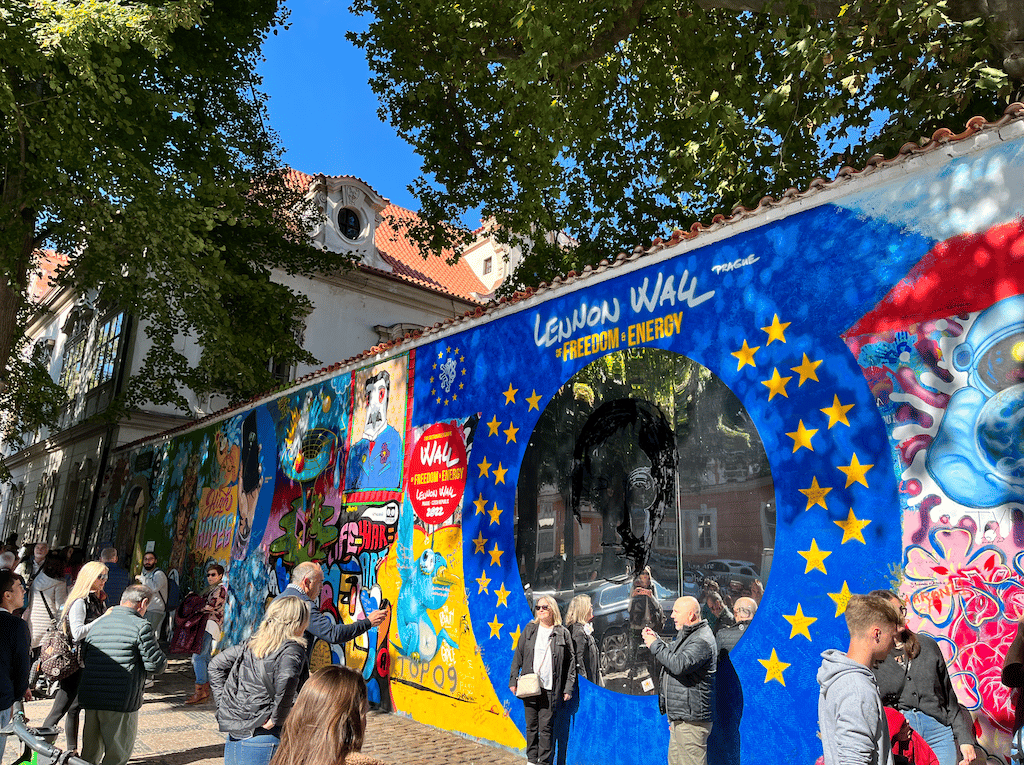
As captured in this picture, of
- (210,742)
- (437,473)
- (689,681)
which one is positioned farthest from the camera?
(437,473)

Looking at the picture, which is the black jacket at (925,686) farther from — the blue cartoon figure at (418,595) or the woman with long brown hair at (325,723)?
the blue cartoon figure at (418,595)

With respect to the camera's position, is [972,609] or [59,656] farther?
[59,656]

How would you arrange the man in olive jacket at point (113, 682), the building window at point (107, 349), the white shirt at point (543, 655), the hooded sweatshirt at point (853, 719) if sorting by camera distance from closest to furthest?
the hooded sweatshirt at point (853, 719)
the man in olive jacket at point (113, 682)
the white shirt at point (543, 655)
the building window at point (107, 349)

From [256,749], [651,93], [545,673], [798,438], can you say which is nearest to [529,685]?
[545,673]

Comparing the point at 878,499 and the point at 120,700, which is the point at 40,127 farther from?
the point at 878,499

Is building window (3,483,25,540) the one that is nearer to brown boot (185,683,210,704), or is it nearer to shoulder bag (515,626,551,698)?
brown boot (185,683,210,704)

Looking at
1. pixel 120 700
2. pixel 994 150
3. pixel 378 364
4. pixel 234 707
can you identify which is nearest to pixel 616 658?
pixel 234 707

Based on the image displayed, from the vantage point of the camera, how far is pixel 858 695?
2990mm

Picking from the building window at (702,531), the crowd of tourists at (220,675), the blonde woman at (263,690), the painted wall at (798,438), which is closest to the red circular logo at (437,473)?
the painted wall at (798,438)

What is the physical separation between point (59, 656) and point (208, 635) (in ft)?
14.7

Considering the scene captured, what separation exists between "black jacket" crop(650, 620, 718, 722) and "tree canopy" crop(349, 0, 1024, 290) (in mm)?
4834

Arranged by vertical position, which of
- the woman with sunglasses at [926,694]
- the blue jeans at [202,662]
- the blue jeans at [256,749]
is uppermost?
the woman with sunglasses at [926,694]

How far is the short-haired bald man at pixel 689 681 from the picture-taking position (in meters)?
5.00

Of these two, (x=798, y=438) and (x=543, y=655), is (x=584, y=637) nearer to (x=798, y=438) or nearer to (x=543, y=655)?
(x=543, y=655)
